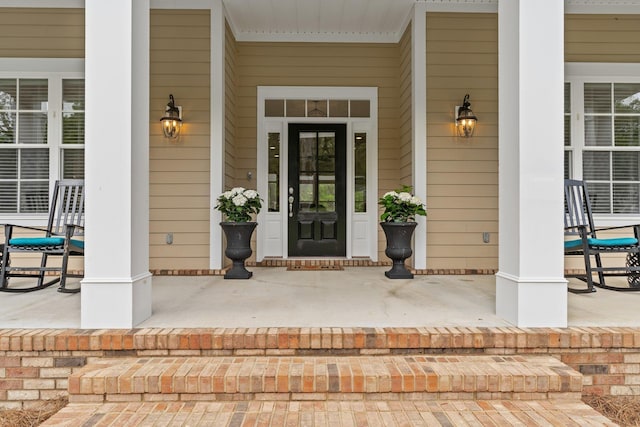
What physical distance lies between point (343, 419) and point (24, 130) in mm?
4883

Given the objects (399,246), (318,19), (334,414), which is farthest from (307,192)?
(334,414)

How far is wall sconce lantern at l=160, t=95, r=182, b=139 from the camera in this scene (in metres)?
4.71

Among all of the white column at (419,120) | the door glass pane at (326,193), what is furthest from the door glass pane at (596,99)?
the door glass pane at (326,193)

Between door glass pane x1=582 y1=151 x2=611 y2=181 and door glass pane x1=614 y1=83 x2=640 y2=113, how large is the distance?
562mm

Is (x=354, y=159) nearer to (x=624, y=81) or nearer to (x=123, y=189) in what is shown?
(x=624, y=81)

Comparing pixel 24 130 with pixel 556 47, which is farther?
pixel 24 130

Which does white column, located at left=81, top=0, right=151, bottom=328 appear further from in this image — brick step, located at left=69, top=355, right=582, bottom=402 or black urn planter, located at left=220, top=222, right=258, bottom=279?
black urn planter, located at left=220, top=222, right=258, bottom=279

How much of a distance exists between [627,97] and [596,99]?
37cm

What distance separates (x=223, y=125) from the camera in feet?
15.9

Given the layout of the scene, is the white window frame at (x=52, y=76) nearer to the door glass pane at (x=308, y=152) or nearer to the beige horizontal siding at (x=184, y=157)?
the beige horizontal siding at (x=184, y=157)

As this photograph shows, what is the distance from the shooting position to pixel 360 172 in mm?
5684

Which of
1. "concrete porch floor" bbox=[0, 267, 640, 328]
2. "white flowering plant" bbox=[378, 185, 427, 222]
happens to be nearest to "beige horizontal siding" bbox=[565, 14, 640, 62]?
"white flowering plant" bbox=[378, 185, 427, 222]

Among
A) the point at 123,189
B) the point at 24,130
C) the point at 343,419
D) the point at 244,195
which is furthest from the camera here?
the point at 24,130

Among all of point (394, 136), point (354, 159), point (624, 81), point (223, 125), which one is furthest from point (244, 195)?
point (624, 81)
